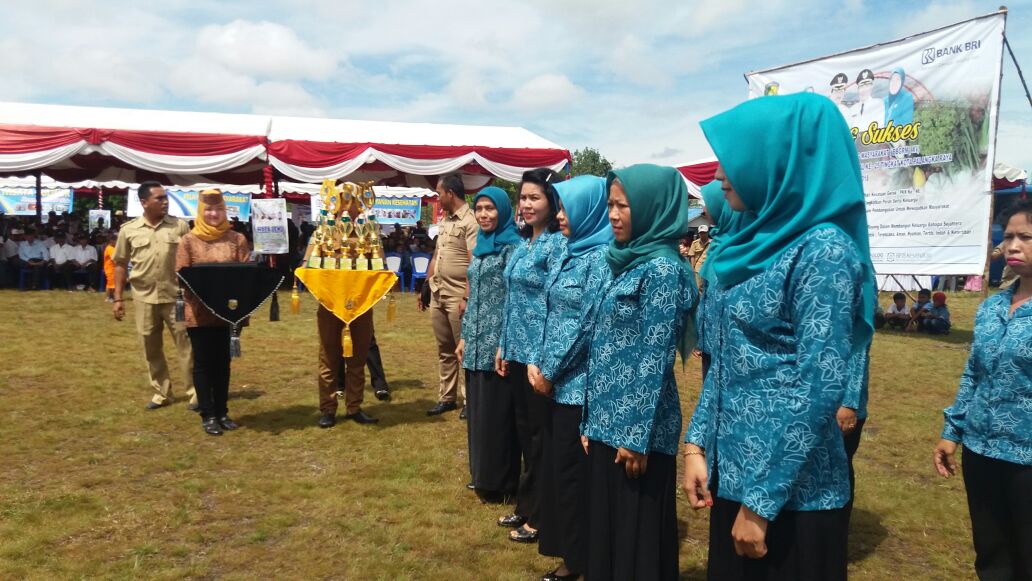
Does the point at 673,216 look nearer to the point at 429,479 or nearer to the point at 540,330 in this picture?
the point at 540,330

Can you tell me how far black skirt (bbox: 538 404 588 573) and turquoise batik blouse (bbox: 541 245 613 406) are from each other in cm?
9

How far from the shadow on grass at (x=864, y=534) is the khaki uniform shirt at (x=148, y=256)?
197 inches

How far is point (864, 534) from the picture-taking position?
3652mm

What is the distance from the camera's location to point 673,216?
7.71 feet

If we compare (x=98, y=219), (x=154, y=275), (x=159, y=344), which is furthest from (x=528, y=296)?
(x=98, y=219)

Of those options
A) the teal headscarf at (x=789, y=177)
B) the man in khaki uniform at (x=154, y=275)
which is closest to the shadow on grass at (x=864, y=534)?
the teal headscarf at (x=789, y=177)

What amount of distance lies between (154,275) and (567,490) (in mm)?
4218

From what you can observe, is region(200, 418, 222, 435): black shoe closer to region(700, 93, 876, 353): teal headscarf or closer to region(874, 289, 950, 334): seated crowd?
region(700, 93, 876, 353): teal headscarf

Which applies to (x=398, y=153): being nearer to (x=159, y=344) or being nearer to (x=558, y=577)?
(x=159, y=344)

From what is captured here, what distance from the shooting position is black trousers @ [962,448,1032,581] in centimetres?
241

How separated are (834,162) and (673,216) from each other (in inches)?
33.3

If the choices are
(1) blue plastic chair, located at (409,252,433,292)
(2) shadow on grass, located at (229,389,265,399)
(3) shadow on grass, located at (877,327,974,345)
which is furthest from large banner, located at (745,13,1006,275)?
(1) blue plastic chair, located at (409,252,433,292)

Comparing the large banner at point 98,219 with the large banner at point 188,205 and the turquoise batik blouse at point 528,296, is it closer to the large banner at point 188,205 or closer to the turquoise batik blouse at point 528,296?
the large banner at point 188,205

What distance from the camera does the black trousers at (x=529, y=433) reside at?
3316 millimetres
